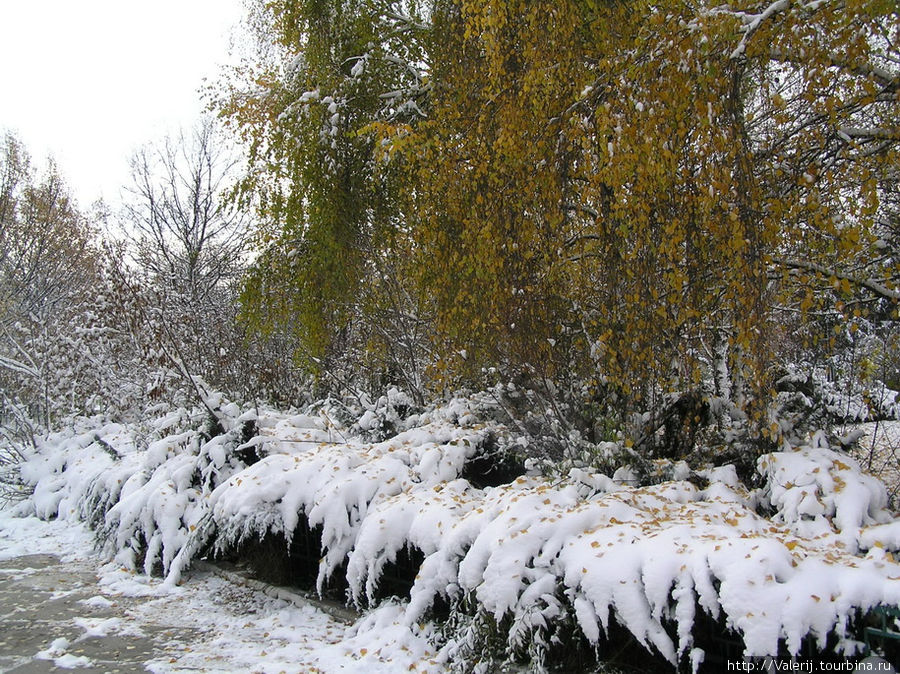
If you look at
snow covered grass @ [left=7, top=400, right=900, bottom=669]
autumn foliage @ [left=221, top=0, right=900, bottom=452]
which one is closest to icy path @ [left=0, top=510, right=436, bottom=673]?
snow covered grass @ [left=7, top=400, right=900, bottom=669]

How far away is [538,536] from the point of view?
4.00 metres

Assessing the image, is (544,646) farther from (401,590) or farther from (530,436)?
(530,436)

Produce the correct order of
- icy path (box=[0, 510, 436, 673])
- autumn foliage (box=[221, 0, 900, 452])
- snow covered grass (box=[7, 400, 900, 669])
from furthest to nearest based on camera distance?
icy path (box=[0, 510, 436, 673]), autumn foliage (box=[221, 0, 900, 452]), snow covered grass (box=[7, 400, 900, 669])

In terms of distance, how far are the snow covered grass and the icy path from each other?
242mm

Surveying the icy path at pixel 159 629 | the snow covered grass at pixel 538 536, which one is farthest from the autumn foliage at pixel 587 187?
the icy path at pixel 159 629

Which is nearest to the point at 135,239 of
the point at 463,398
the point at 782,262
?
the point at 463,398

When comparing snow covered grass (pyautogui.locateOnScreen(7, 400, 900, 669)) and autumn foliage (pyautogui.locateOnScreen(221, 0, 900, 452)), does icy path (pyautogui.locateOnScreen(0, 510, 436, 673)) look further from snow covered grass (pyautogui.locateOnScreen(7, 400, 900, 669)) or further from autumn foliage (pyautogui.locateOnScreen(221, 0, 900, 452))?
autumn foliage (pyautogui.locateOnScreen(221, 0, 900, 452))

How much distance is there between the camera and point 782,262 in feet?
15.1

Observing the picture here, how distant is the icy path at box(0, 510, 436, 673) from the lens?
4.41 meters

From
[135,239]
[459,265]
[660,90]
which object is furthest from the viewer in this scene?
[135,239]

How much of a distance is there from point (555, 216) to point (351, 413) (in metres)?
4.06

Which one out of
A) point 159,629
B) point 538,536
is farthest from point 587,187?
point 159,629

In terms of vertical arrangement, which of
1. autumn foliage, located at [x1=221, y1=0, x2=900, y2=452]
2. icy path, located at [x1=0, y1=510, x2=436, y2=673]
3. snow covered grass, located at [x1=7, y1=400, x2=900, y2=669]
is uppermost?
autumn foliage, located at [x1=221, y1=0, x2=900, y2=452]

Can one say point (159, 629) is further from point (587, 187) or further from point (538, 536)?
point (587, 187)
